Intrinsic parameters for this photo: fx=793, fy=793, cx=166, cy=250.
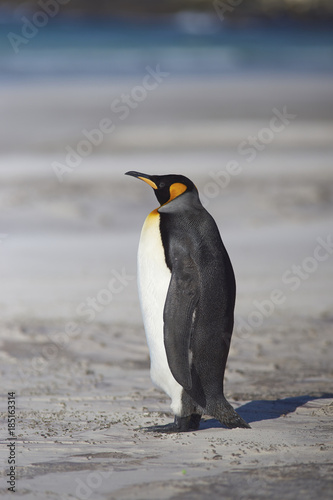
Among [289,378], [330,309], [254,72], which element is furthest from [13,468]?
[254,72]

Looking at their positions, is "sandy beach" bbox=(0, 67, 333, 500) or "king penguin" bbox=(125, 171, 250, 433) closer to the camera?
"sandy beach" bbox=(0, 67, 333, 500)

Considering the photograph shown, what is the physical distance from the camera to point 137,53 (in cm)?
2906

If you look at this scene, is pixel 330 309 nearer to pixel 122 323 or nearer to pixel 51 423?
pixel 122 323

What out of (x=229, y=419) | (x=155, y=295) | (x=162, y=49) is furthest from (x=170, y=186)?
(x=162, y=49)

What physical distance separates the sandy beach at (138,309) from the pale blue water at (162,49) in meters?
7.76

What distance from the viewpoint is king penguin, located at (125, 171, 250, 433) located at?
3.90 m

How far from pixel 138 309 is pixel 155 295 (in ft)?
10.0

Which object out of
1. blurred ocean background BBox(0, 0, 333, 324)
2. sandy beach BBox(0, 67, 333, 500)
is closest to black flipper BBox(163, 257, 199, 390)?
sandy beach BBox(0, 67, 333, 500)

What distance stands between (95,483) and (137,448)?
52cm

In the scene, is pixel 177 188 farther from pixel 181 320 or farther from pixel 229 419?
pixel 229 419

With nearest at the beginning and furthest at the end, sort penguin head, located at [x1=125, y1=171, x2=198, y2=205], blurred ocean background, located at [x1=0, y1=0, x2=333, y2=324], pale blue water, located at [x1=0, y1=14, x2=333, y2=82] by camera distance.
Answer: penguin head, located at [x1=125, y1=171, x2=198, y2=205], blurred ocean background, located at [x1=0, y1=0, x2=333, y2=324], pale blue water, located at [x1=0, y1=14, x2=333, y2=82]

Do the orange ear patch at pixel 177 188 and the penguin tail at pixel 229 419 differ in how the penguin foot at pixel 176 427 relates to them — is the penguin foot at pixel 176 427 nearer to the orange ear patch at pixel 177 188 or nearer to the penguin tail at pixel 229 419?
the penguin tail at pixel 229 419

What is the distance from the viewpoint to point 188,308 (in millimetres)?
3889

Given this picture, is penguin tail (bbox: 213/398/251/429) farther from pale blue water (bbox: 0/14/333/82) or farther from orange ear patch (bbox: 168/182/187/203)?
pale blue water (bbox: 0/14/333/82)
